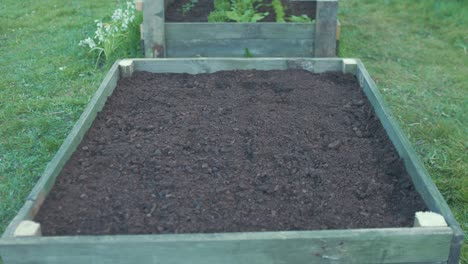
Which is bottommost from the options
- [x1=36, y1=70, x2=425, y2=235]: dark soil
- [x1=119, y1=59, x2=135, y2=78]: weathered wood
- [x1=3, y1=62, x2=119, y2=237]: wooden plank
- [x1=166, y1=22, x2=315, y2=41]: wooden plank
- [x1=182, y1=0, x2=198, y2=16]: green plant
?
[x1=36, y1=70, x2=425, y2=235]: dark soil

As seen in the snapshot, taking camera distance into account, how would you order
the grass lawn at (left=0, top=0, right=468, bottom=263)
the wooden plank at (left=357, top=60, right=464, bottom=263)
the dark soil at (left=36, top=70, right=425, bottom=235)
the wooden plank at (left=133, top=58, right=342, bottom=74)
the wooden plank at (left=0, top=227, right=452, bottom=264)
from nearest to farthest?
1. the wooden plank at (left=0, top=227, right=452, bottom=264)
2. the wooden plank at (left=357, top=60, right=464, bottom=263)
3. the dark soil at (left=36, top=70, right=425, bottom=235)
4. the grass lawn at (left=0, top=0, right=468, bottom=263)
5. the wooden plank at (left=133, top=58, right=342, bottom=74)

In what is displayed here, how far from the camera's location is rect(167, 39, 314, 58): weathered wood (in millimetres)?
4527

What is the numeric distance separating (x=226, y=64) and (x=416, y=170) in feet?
5.90

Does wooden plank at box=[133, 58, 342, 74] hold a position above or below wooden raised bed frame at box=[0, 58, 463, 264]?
above

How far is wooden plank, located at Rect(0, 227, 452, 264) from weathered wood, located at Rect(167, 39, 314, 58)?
285 cm

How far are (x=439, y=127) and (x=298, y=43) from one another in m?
1.35

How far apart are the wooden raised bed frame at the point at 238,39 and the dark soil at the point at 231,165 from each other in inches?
39.2

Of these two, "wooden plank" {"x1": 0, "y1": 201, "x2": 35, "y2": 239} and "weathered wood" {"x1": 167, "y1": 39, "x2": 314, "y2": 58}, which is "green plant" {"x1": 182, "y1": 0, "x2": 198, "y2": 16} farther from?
"wooden plank" {"x1": 0, "y1": 201, "x2": 35, "y2": 239}

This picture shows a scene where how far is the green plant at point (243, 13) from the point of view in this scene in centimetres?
470

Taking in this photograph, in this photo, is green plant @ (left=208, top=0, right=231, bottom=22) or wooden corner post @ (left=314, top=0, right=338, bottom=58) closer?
wooden corner post @ (left=314, top=0, right=338, bottom=58)

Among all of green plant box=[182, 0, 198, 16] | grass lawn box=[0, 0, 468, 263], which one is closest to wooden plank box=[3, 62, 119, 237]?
grass lawn box=[0, 0, 468, 263]

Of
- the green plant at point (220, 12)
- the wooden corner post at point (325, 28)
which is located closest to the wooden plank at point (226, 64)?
the wooden corner post at point (325, 28)

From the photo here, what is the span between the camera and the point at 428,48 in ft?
19.0

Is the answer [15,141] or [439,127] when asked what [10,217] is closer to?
[15,141]
